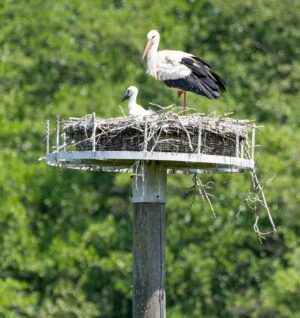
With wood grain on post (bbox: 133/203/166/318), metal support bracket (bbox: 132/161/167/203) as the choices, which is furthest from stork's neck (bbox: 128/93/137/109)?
wood grain on post (bbox: 133/203/166/318)

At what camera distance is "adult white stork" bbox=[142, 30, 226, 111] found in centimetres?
1154

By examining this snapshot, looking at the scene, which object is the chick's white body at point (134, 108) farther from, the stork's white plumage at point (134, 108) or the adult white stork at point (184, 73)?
the adult white stork at point (184, 73)

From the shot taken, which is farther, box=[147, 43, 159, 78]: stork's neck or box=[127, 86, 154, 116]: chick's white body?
box=[147, 43, 159, 78]: stork's neck

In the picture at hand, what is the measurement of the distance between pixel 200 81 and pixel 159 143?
240 centimetres

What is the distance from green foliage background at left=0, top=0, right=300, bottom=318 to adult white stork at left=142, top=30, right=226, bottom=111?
24.5ft

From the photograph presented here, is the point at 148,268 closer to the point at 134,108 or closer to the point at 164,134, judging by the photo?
the point at 164,134

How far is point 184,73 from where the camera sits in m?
11.8

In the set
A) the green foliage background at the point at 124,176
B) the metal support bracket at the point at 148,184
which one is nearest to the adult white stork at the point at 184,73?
the metal support bracket at the point at 148,184

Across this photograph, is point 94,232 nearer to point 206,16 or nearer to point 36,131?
point 36,131

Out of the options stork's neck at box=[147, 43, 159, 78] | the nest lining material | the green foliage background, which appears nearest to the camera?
the nest lining material

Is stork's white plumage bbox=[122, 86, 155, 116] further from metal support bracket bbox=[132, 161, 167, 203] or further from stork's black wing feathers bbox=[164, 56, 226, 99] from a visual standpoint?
metal support bracket bbox=[132, 161, 167, 203]

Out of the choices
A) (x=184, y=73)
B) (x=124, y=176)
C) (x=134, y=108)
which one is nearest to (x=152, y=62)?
(x=184, y=73)

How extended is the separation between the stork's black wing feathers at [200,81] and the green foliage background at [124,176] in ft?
25.5

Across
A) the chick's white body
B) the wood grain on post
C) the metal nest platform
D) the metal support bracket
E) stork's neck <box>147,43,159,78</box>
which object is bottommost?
the wood grain on post
